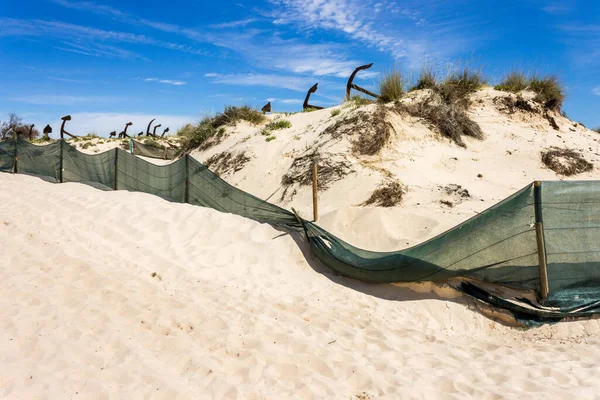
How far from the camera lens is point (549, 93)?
1327 centimetres

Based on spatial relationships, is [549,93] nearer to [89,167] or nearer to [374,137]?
[374,137]

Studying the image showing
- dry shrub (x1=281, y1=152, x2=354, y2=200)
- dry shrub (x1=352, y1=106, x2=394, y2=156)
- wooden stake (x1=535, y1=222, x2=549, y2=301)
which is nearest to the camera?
wooden stake (x1=535, y1=222, x2=549, y2=301)

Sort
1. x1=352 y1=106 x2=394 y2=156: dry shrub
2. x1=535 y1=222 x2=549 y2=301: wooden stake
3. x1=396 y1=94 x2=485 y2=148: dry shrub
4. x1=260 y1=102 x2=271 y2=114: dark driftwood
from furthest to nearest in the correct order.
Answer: x1=260 y1=102 x2=271 y2=114: dark driftwood
x1=396 y1=94 x2=485 y2=148: dry shrub
x1=352 y1=106 x2=394 y2=156: dry shrub
x1=535 y1=222 x2=549 y2=301: wooden stake

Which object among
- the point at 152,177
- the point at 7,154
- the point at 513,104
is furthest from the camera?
the point at 7,154

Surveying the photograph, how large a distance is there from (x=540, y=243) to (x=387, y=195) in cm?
419

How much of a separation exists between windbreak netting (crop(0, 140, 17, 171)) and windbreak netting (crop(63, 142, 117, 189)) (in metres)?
4.11

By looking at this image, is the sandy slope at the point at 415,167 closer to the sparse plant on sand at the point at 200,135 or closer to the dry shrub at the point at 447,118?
the dry shrub at the point at 447,118

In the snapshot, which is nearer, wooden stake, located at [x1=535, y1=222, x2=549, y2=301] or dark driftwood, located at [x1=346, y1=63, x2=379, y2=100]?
wooden stake, located at [x1=535, y1=222, x2=549, y2=301]

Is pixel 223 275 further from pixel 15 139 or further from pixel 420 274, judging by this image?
pixel 15 139

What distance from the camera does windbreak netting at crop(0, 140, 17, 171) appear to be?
16.0 metres

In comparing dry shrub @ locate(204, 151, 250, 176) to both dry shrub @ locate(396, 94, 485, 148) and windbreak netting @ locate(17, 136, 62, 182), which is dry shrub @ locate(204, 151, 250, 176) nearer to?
dry shrub @ locate(396, 94, 485, 148)

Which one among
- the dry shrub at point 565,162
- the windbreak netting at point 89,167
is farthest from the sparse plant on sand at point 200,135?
the dry shrub at point 565,162

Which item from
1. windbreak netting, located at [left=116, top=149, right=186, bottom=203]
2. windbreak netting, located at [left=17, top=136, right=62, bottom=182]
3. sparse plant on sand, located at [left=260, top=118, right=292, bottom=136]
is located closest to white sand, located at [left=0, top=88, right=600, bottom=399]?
windbreak netting, located at [left=116, top=149, right=186, bottom=203]

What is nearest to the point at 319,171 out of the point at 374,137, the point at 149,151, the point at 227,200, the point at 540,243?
the point at 374,137
